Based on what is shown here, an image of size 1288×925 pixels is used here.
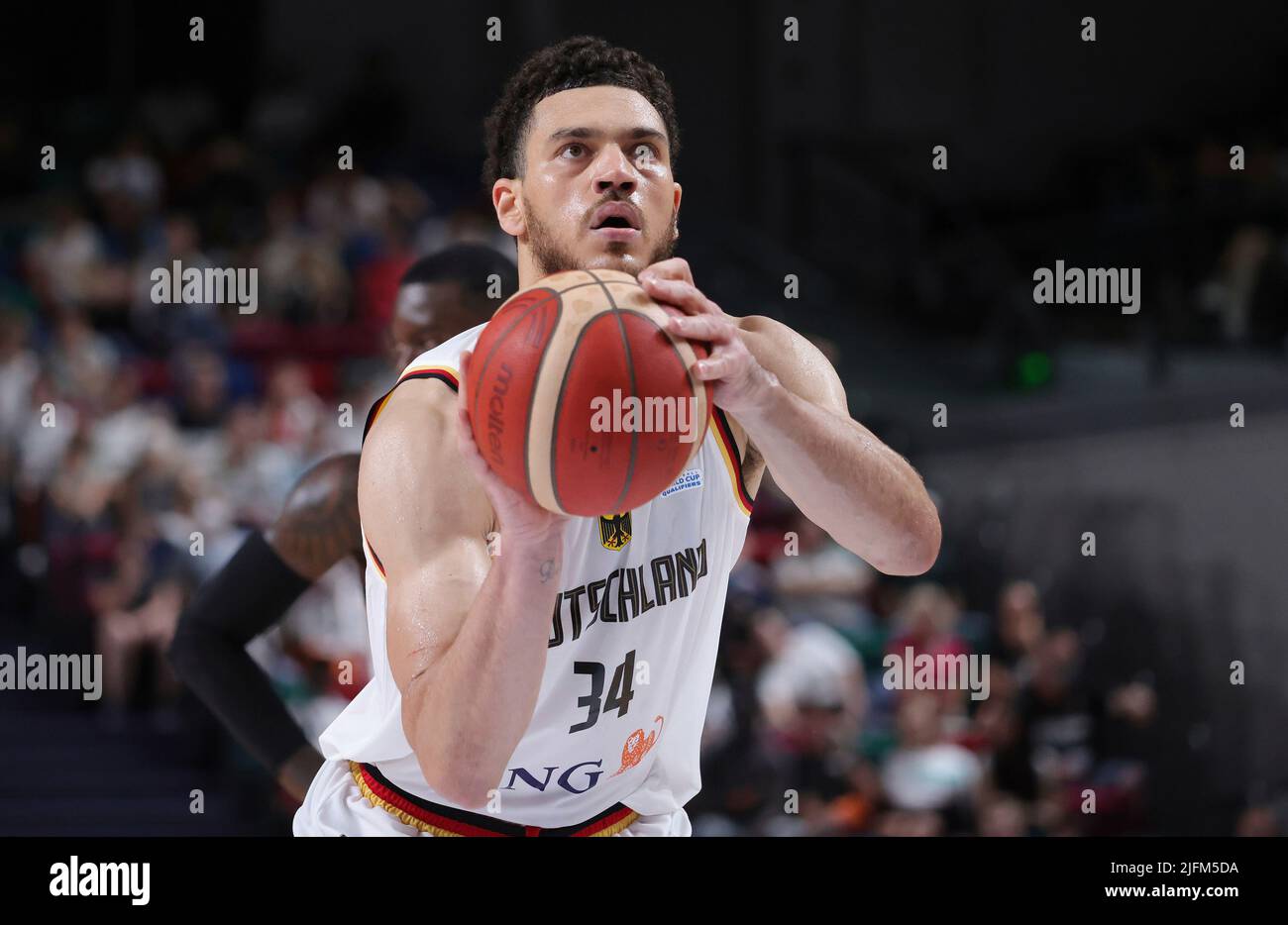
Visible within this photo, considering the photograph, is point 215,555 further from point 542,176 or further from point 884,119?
point 884,119

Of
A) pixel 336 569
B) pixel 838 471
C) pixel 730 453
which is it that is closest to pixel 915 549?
pixel 838 471

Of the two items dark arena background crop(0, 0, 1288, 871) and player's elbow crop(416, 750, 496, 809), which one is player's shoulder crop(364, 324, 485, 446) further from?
dark arena background crop(0, 0, 1288, 871)

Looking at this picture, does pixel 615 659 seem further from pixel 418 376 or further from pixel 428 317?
pixel 428 317

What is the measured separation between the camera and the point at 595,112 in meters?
2.50

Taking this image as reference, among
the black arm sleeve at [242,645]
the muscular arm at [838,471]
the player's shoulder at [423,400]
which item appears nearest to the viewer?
the muscular arm at [838,471]

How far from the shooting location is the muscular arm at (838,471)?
2135mm

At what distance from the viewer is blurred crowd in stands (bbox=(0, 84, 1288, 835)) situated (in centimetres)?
576

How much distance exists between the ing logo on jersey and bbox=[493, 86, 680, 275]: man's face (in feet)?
1.33

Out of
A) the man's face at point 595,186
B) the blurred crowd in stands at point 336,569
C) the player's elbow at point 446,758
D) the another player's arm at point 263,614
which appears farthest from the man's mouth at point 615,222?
the blurred crowd in stands at point 336,569

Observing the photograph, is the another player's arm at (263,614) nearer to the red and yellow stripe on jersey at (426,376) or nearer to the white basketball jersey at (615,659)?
the white basketball jersey at (615,659)

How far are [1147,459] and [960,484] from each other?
2.93ft

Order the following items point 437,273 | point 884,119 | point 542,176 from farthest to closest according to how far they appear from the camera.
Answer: point 884,119, point 437,273, point 542,176

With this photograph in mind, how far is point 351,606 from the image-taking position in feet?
18.9
